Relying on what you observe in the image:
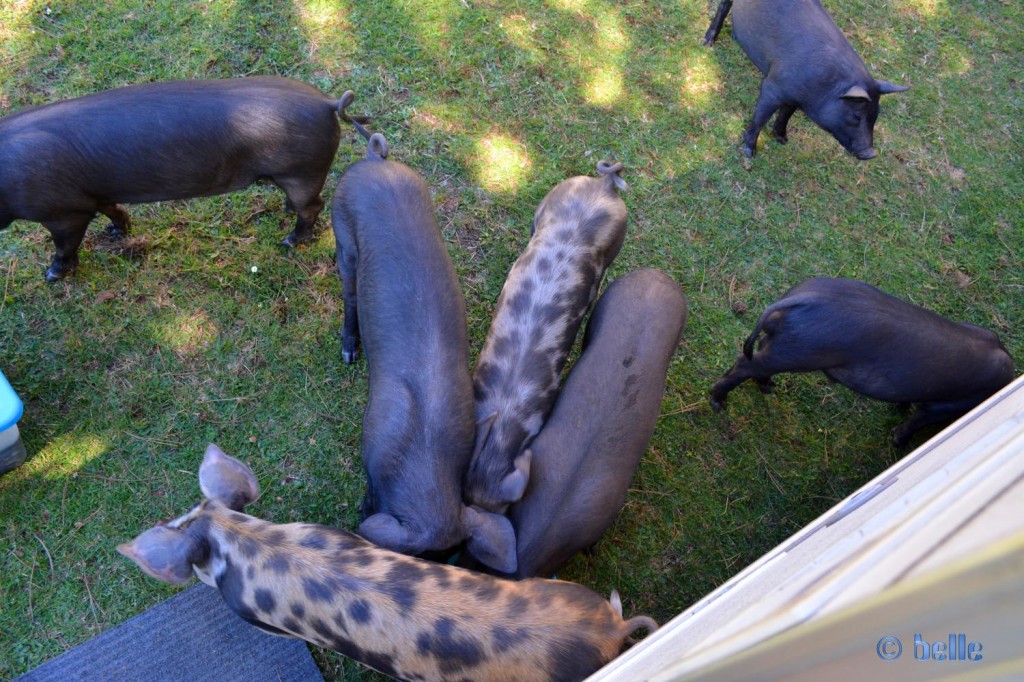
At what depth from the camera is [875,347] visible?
388 centimetres

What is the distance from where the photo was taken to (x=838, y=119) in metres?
4.99

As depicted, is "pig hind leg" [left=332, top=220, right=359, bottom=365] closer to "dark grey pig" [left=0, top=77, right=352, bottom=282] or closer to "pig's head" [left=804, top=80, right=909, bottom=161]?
"dark grey pig" [left=0, top=77, right=352, bottom=282]

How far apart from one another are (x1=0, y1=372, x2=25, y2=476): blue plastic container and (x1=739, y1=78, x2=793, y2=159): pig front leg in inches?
202

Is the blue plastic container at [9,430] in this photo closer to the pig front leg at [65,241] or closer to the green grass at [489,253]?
the green grass at [489,253]

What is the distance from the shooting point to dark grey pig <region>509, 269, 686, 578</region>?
11.4ft

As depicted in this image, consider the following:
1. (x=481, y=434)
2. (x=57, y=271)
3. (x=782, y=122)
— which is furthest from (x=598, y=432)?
(x=57, y=271)

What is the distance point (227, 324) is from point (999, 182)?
6.15m

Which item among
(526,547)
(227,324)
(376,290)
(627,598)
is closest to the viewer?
(526,547)

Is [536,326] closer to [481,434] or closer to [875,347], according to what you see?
[481,434]

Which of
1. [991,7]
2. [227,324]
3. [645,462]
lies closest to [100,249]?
[227,324]

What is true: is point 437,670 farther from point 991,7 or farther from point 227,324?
point 991,7

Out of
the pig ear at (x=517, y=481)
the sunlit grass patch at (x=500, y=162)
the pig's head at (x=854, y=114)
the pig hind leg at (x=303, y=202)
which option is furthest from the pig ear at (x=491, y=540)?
the pig's head at (x=854, y=114)

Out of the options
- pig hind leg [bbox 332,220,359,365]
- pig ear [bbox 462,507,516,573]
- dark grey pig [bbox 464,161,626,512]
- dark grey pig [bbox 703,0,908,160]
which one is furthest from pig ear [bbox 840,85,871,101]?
pig ear [bbox 462,507,516,573]

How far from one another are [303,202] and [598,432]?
235cm
